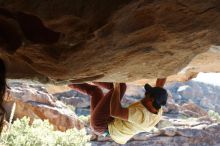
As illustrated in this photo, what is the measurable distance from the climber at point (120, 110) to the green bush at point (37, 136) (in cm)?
729

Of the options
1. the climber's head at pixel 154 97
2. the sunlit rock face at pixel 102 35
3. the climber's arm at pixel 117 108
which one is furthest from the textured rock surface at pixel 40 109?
the sunlit rock face at pixel 102 35

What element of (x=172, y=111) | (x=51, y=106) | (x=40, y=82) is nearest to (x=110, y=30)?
(x=40, y=82)

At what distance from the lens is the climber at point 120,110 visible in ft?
15.6

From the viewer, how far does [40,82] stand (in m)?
4.18

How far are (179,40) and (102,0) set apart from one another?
880mm

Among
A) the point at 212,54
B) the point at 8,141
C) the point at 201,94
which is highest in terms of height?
the point at 201,94

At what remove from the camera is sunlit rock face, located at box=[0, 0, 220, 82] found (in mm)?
2635

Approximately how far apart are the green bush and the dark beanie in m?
8.16

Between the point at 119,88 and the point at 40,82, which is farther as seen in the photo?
the point at 119,88

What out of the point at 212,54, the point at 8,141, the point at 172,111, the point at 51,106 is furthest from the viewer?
the point at 172,111

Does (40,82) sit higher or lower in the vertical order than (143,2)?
lower

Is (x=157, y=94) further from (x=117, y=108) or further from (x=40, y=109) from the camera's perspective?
(x=40, y=109)

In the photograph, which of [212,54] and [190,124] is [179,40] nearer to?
[212,54]

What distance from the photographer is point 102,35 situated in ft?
9.55
